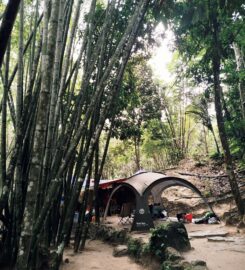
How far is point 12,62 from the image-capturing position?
9.90 meters

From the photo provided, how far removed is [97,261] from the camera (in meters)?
5.02

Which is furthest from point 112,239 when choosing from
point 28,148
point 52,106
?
point 52,106

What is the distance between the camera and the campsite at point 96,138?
2.68 meters

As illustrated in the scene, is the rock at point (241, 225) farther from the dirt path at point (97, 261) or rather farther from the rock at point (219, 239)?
the dirt path at point (97, 261)

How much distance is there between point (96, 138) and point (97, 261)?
97.9 inches

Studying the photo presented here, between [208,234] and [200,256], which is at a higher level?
[208,234]

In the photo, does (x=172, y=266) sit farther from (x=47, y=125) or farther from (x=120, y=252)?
(x=47, y=125)

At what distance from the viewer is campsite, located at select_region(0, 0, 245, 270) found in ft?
8.80

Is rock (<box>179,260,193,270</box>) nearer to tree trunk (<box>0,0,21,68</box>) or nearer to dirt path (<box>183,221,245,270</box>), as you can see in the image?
dirt path (<box>183,221,245,270</box>)

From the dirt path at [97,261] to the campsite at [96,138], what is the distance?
0.06 ft

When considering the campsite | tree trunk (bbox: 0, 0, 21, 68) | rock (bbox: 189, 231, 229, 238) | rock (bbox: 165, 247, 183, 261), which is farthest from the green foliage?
tree trunk (bbox: 0, 0, 21, 68)

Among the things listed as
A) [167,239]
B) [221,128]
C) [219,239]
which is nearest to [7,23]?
[167,239]

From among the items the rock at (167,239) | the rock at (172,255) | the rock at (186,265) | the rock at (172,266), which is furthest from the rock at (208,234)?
the rock at (186,265)

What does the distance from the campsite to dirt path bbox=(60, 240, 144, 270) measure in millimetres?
20
